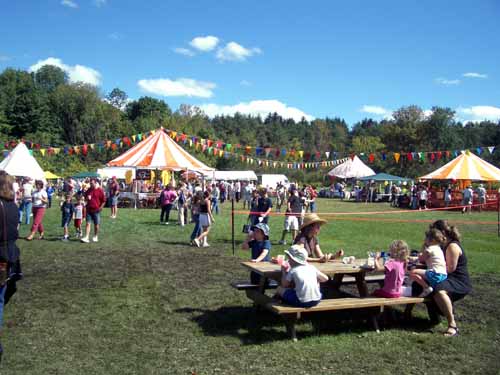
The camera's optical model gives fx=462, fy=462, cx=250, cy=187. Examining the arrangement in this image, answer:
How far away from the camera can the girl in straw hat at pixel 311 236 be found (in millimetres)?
6373

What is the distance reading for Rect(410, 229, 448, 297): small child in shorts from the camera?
19.0ft

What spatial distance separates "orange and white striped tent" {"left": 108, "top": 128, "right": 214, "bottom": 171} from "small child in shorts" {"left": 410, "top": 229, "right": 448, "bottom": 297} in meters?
17.8

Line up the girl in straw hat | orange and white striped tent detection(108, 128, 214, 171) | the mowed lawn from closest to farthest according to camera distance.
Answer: the mowed lawn, the girl in straw hat, orange and white striped tent detection(108, 128, 214, 171)

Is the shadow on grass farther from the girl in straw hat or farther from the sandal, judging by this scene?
the girl in straw hat

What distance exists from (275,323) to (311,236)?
132 cm

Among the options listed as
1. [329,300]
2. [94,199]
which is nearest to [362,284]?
[329,300]

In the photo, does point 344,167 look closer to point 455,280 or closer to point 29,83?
point 455,280

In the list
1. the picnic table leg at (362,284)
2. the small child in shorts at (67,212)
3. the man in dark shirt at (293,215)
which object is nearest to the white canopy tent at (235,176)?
the small child in shorts at (67,212)

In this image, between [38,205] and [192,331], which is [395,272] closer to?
[192,331]

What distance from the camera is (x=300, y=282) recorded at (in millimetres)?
5285

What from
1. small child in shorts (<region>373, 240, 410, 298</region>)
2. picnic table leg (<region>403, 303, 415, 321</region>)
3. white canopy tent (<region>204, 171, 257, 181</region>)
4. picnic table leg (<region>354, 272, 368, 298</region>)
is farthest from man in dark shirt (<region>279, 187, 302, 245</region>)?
white canopy tent (<region>204, 171, 257, 181</region>)

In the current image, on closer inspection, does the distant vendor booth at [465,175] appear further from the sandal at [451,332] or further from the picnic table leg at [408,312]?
the sandal at [451,332]

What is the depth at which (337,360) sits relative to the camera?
4.83 m

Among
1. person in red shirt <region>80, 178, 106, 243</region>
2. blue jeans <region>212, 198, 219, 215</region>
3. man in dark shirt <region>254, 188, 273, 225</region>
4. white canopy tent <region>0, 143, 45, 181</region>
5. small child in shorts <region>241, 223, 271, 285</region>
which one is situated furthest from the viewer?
blue jeans <region>212, 198, 219, 215</region>
